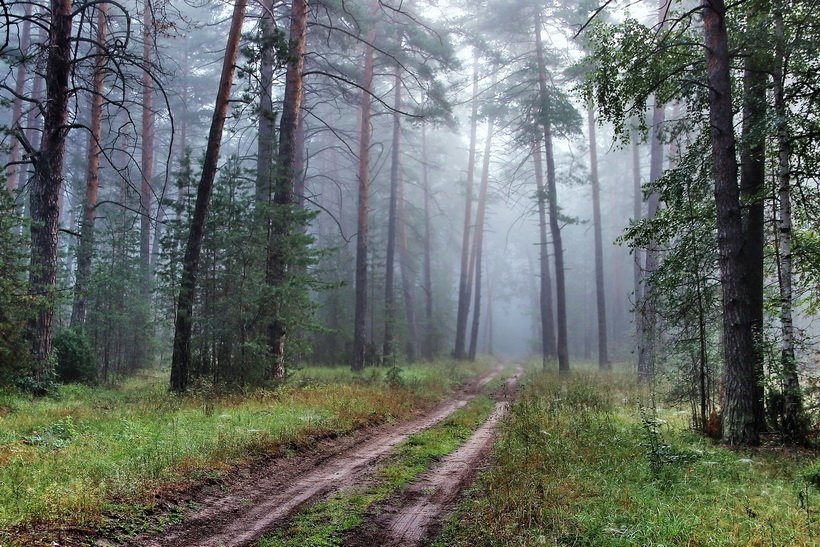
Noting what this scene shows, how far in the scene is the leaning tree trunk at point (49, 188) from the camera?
10.4 metres

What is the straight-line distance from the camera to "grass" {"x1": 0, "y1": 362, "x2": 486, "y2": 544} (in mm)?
4539

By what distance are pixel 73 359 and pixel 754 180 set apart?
15.8 metres

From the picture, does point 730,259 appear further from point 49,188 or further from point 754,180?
point 49,188

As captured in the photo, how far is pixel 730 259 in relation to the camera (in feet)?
25.1

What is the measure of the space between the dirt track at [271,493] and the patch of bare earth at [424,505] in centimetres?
78

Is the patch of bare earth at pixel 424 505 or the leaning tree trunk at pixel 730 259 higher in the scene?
the leaning tree trunk at pixel 730 259

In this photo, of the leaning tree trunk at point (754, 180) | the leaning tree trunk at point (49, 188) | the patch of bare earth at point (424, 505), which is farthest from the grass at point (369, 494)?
the leaning tree trunk at point (49, 188)

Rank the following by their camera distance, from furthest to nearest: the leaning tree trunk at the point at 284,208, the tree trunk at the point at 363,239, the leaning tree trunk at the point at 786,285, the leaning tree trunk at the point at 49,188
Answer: the tree trunk at the point at 363,239
the leaning tree trunk at the point at 284,208
the leaning tree trunk at the point at 49,188
the leaning tree trunk at the point at 786,285

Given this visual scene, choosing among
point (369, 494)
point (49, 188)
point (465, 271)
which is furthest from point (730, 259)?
point (465, 271)

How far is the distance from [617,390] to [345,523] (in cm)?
1212

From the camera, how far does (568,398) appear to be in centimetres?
1140

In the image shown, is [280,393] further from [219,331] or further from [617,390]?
[617,390]

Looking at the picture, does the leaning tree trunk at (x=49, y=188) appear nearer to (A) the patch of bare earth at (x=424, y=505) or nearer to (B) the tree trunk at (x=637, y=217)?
(A) the patch of bare earth at (x=424, y=505)

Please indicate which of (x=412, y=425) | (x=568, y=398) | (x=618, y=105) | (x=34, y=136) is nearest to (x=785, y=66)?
(x=618, y=105)
